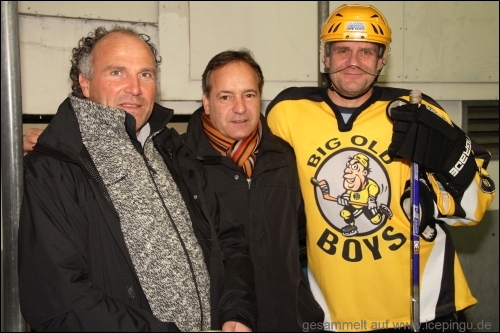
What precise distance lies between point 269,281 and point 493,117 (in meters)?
3.33

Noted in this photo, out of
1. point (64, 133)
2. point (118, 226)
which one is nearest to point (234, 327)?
point (118, 226)

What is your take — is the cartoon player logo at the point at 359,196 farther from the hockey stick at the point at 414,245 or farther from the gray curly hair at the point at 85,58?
the gray curly hair at the point at 85,58

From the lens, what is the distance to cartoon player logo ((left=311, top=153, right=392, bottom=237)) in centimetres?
278

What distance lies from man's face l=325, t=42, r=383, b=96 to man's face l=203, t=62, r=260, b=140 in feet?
1.44

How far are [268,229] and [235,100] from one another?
614 mm

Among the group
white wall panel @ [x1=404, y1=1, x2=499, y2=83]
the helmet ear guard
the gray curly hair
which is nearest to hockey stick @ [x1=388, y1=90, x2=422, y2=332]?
the helmet ear guard

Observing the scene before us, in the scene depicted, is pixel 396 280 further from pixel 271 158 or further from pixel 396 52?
pixel 396 52

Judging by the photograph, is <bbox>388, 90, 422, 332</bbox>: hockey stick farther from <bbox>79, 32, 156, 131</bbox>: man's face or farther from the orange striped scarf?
<bbox>79, 32, 156, 131</bbox>: man's face

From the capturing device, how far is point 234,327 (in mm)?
2070

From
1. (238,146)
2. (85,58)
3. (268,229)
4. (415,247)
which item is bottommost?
(415,247)

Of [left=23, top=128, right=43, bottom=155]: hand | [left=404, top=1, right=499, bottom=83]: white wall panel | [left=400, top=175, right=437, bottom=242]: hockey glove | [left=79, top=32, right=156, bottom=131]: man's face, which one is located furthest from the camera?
[left=404, top=1, right=499, bottom=83]: white wall panel

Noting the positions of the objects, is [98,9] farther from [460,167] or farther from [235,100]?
[460,167]

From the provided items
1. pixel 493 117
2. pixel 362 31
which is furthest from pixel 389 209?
pixel 493 117

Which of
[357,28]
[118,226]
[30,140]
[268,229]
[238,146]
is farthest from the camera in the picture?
[357,28]
